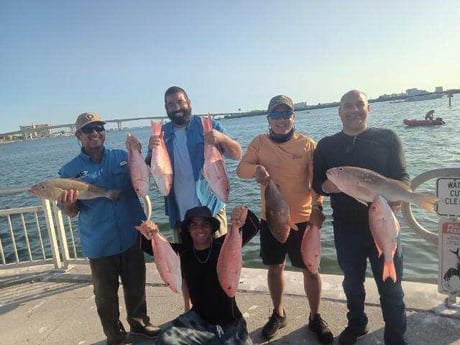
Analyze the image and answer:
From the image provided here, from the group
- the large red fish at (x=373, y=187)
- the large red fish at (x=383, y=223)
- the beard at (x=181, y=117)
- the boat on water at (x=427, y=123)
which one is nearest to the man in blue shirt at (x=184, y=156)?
the beard at (x=181, y=117)

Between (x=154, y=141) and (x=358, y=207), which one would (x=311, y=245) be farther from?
(x=154, y=141)

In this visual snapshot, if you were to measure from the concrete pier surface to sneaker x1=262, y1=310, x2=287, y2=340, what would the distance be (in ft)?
0.18

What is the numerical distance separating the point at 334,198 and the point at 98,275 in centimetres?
250

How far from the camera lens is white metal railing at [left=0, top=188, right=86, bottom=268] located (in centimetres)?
581

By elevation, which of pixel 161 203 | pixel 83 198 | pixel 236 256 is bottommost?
pixel 161 203

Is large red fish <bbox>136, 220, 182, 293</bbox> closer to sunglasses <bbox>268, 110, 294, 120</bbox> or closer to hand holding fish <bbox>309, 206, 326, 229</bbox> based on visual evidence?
hand holding fish <bbox>309, 206, 326, 229</bbox>

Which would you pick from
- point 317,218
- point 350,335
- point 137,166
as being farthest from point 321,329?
point 137,166

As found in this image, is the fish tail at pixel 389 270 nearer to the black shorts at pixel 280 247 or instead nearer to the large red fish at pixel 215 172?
the black shorts at pixel 280 247

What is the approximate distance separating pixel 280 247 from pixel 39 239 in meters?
5.50

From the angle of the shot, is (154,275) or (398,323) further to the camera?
(154,275)

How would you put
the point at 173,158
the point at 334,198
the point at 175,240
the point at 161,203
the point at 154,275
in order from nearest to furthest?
the point at 334,198 → the point at 173,158 → the point at 175,240 → the point at 154,275 → the point at 161,203

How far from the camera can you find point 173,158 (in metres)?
3.84

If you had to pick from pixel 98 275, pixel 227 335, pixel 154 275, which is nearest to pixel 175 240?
pixel 98 275

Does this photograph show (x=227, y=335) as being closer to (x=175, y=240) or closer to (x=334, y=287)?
(x=175, y=240)
